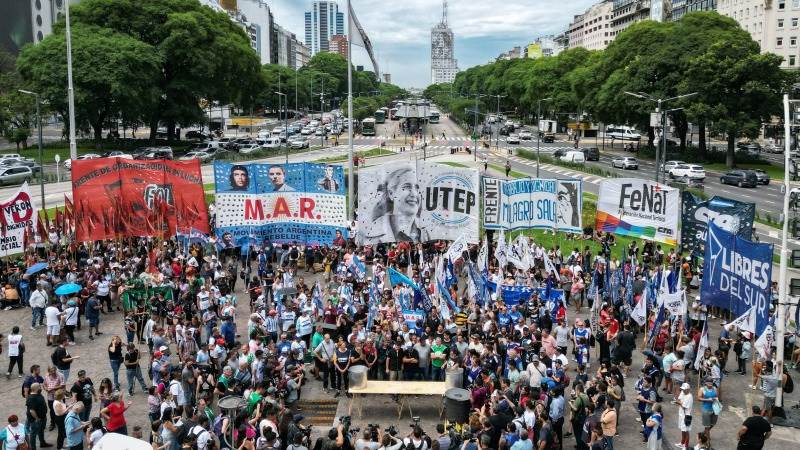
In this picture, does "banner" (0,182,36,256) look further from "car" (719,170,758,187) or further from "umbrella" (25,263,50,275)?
"car" (719,170,758,187)

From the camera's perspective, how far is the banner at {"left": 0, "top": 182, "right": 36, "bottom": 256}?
21.8m

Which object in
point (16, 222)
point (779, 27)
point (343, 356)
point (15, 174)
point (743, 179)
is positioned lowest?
point (343, 356)

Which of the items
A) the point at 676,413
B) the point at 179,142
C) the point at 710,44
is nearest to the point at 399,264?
the point at 676,413

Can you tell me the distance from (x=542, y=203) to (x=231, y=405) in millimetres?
13048

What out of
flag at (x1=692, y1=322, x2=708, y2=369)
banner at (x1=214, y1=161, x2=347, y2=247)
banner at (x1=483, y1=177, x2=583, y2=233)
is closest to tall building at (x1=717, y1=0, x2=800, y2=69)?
banner at (x1=483, y1=177, x2=583, y2=233)

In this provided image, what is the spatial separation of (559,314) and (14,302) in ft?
54.7

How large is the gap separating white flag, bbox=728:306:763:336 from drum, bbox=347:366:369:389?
7.77 m

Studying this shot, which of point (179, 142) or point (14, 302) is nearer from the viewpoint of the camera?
point (14, 302)

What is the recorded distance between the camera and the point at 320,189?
894 inches

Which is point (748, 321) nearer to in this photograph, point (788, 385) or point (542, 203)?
point (788, 385)

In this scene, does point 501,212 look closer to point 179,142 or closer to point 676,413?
point 676,413

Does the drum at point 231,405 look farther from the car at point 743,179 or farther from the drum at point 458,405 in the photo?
the car at point 743,179

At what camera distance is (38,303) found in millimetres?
19656

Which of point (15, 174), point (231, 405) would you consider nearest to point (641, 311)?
point (231, 405)
